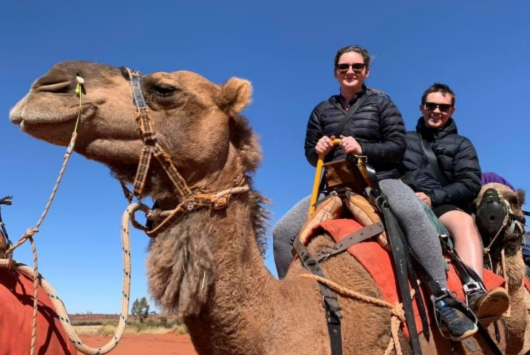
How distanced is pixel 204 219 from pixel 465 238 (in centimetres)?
256

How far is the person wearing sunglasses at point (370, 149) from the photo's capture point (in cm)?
400

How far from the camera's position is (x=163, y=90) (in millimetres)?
3500

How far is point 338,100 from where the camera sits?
4930 mm

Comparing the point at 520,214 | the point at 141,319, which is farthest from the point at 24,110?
the point at 141,319

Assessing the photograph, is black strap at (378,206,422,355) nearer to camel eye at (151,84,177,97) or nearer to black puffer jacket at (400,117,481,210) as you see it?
black puffer jacket at (400,117,481,210)

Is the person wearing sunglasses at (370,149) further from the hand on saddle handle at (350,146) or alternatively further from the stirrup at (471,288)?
the stirrup at (471,288)

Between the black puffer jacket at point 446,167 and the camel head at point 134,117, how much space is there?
219 cm

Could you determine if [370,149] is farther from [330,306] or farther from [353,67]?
[330,306]

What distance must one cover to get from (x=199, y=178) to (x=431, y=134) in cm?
315

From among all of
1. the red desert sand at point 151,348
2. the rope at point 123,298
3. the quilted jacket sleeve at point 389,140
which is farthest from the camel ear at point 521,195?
the red desert sand at point 151,348

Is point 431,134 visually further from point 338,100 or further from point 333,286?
point 333,286

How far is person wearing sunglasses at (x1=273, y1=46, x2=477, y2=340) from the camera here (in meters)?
4.00

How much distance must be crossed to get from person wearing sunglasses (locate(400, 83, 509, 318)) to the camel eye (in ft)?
8.28

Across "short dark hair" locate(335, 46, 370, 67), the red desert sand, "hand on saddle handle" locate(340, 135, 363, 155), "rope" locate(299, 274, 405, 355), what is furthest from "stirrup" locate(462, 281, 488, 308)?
the red desert sand
